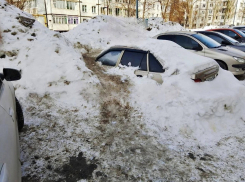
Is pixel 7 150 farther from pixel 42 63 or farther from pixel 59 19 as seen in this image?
pixel 59 19

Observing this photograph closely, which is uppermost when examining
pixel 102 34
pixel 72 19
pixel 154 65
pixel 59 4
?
pixel 59 4

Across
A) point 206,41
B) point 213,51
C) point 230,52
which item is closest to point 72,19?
point 206,41

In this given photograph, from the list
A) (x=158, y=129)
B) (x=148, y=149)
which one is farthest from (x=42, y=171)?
(x=158, y=129)

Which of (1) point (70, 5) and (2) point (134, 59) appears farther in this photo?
(1) point (70, 5)

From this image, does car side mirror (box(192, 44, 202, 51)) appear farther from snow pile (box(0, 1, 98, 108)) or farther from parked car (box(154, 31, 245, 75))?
snow pile (box(0, 1, 98, 108))

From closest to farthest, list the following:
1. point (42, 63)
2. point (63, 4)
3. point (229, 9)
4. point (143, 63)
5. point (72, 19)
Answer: point (143, 63), point (42, 63), point (63, 4), point (72, 19), point (229, 9)

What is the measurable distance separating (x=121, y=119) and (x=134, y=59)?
1837mm

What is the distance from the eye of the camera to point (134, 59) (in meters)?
5.41

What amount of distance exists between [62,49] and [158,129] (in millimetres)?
4090

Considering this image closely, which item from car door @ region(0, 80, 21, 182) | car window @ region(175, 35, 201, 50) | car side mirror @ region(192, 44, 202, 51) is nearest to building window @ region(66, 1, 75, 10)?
car window @ region(175, 35, 201, 50)

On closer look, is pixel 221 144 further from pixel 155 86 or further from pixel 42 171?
pixel 42 171

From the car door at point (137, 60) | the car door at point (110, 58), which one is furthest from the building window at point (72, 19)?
the car door at point (137, 60)

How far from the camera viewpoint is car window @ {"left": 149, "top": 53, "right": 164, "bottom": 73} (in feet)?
16.7

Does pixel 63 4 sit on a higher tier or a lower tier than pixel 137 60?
higher
